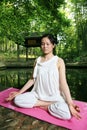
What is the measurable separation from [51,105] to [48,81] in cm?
38

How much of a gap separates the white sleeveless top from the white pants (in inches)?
5.2

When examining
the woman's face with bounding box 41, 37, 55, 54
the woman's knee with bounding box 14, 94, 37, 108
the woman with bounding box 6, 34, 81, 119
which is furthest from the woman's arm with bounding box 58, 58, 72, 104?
the woman's knee with bounding box 14, 94, 37, 108

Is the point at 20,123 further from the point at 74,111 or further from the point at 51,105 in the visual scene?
the point at 74,111

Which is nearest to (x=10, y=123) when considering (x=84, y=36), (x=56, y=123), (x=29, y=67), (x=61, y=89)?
(x=56, y=123)

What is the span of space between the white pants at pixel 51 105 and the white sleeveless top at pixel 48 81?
A: 5.2 inches

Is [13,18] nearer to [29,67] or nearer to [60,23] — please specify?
[60,23]

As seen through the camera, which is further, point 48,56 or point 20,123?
point 48,56

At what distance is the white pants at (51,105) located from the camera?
11.4 ft

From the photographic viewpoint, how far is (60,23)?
15.0 m

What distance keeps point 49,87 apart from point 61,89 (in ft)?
0.65

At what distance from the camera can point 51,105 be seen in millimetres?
3648

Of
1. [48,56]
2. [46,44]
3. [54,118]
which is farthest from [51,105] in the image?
[46,44]

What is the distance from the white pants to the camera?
3465 mm

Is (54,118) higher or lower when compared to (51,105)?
lower
